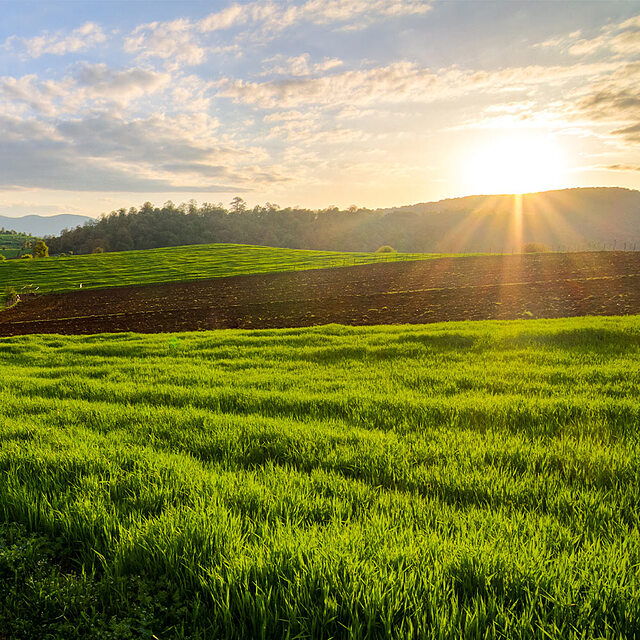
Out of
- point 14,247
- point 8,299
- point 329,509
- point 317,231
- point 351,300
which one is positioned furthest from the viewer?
point 317,231

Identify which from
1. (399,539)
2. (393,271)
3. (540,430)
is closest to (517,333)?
(540,430)

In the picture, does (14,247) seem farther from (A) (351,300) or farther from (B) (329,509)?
(B) (329,509)

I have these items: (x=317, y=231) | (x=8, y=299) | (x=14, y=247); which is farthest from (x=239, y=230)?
(x=8, y=299)

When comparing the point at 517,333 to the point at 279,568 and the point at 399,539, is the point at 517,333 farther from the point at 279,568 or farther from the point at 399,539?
the point at 279,568

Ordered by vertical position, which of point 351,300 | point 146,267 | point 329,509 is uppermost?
point 146,267

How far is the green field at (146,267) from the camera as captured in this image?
45.5 metres

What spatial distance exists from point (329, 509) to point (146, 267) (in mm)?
59703

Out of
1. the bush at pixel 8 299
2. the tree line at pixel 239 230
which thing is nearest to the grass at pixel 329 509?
the bush at pixel 8 299

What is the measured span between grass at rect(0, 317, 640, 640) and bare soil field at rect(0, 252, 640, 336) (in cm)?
1195

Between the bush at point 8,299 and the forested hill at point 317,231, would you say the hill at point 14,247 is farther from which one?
the bush at point 8,299

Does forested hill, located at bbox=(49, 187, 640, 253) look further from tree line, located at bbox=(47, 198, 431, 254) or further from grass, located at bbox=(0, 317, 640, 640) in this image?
grass, located at bbox=(0, 317, 640, 640)

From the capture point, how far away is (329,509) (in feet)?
11.2

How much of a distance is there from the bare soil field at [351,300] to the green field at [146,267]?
7800 millimetres

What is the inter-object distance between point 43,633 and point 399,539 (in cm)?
242
